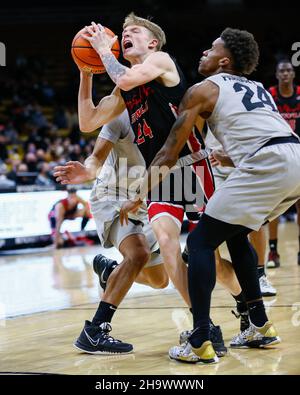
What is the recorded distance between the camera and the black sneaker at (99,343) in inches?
187

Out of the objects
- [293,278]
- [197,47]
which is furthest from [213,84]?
[197,47]

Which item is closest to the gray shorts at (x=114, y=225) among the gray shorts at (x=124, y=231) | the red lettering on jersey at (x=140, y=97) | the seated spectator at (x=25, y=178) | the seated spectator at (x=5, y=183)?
the gray shorts at (x=124, y=231)

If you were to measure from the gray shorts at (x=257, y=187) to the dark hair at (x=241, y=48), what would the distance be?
59cm

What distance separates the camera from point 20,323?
6.05m

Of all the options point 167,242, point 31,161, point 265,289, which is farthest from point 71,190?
point 167,242

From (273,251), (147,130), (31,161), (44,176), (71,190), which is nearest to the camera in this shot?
(147,130)

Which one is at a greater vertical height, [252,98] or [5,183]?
[252,98]

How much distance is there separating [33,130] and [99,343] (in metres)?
13.8

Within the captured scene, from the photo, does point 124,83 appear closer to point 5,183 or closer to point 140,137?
point 140,137

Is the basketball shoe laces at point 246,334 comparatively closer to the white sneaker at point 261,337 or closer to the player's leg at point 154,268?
the white sneaker at point 261,337

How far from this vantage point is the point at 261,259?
688cm

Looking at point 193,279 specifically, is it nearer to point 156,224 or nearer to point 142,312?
point 156,224

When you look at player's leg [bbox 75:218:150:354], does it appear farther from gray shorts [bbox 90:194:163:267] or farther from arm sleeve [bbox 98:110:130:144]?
arm sleeve [bbox 98:110:130:144]
